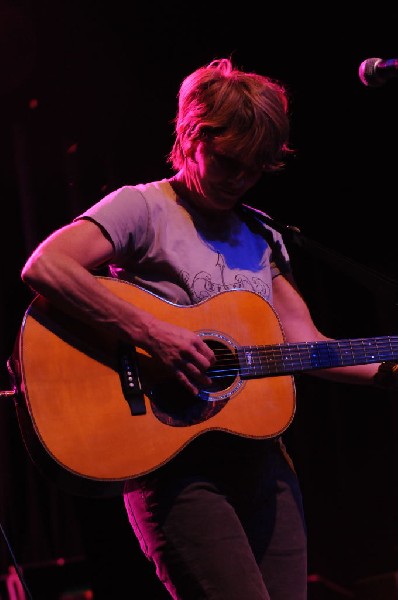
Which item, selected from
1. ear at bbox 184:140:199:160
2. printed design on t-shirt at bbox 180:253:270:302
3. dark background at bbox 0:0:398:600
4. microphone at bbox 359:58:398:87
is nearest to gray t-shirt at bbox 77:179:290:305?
printed design on t-shirt at bbox 180:253:270:302

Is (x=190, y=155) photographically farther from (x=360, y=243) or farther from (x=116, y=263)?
(x=360, y=243)

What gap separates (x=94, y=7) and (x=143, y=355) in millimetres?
3033

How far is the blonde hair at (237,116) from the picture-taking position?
239 centimetres

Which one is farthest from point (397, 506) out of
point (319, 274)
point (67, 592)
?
point (67, 592)

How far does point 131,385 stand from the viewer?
2.03 meters

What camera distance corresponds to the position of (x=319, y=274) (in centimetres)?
561

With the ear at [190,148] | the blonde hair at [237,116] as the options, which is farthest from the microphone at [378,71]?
the ear at [190,148]

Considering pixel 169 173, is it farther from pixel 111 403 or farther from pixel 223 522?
pixel 223 522

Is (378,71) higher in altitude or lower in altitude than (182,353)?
higher

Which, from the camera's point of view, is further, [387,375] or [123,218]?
[387,375]

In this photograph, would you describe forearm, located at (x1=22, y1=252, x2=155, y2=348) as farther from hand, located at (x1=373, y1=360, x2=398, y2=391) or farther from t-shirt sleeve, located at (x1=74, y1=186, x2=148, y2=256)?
hand, located at (x1=373, y1=360, x2=398, y2=391)

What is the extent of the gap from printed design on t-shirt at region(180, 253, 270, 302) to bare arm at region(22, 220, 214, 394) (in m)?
0.18

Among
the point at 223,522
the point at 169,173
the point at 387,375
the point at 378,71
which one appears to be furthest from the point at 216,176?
the point at 169,173

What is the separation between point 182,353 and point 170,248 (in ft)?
1.23
